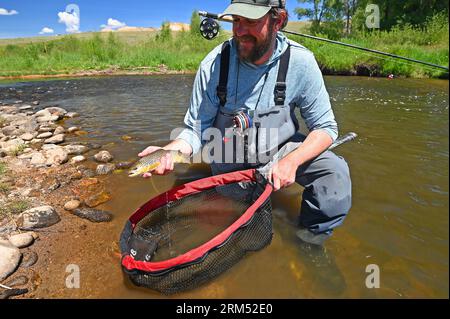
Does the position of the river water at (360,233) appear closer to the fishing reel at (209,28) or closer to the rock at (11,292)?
the rock at (11,292)

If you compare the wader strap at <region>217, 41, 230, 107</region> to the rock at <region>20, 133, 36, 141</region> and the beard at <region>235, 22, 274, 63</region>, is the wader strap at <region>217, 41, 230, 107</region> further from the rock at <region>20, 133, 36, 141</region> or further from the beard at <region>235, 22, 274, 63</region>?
the rock at <region>20, 133, 36, 141</region>

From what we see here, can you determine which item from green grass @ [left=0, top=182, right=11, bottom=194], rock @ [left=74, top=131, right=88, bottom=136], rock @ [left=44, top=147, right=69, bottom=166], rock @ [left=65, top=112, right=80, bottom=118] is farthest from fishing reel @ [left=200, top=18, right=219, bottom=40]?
rock @ [left=65, top=112, right=80, bottom=118]

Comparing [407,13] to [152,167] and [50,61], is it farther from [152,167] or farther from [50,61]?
[50,61]

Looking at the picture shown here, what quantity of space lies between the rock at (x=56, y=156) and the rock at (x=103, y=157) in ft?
1.61

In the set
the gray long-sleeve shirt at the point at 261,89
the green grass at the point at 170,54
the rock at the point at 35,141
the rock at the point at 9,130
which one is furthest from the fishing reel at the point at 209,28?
the green grass at the point at 170,54

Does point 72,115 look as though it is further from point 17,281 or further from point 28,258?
point 17,281

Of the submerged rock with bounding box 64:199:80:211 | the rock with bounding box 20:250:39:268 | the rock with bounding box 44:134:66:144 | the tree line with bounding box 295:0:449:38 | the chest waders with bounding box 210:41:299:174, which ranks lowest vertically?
the rock with bounding box 20:250:39:268

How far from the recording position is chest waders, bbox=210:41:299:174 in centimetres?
302

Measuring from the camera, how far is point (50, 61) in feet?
97.2

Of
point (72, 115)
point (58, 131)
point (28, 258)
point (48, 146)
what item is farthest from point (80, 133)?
point (28, 258)

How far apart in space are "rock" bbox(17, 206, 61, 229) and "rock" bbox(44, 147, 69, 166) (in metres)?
1.72
